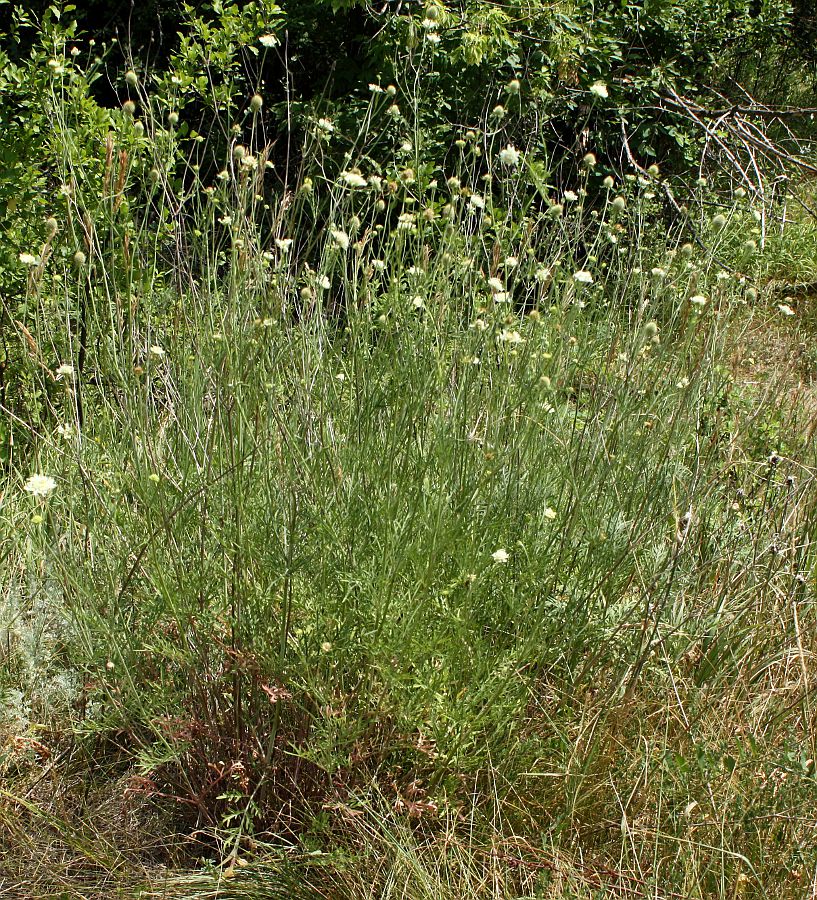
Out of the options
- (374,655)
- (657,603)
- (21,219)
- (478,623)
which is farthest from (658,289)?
(21,219)

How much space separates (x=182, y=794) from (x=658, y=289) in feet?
6.09

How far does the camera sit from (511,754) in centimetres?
215

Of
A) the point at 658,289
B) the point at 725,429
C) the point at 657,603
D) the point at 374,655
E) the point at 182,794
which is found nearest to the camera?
the point at 374,655

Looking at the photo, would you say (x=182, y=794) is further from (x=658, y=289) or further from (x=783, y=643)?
(x=658, y=289)

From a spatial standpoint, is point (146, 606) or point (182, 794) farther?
point (182, 794)

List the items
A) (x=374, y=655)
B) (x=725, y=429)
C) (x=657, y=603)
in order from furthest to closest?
1. (x=725, y=429)
2. (x=657, y=603)
3. (x=374, y=655)

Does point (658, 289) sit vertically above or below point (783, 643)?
above

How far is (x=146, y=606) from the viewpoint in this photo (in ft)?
7.07

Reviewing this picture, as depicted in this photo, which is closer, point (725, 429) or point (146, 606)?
point (146, 606)

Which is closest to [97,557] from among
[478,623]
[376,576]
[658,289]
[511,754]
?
[376,576]

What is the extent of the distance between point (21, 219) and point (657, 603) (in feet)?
9.36

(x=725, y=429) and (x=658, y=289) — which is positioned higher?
(x=658, y=289)

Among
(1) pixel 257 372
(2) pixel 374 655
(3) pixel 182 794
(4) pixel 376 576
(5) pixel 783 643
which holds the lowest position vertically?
(3) pixel 182 794

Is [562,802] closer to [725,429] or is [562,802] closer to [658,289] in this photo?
[658,289]
